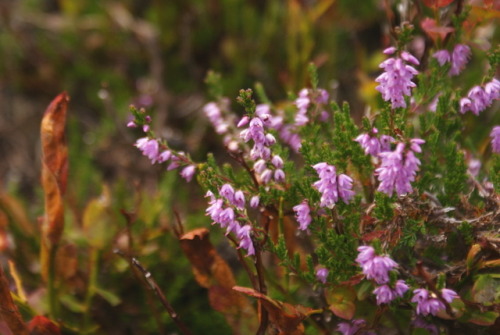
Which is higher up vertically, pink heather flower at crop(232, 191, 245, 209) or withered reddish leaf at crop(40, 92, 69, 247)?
withered reddish leaf at crop(40, 92, 69, 247)

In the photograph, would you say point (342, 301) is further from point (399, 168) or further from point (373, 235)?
point (399, 168)

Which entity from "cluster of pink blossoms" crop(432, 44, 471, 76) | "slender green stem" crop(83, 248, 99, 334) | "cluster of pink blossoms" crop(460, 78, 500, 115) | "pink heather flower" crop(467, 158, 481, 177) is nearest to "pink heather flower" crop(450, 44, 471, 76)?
"cluster of pink blossoms" crop(432, 44, 471, 76)

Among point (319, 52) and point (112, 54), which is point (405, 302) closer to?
point (319, 52)

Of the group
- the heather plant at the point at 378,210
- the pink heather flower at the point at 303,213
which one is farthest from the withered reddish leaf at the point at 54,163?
the pink heather flower at the point at 303,213

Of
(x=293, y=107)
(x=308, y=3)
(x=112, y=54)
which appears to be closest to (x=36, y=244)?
(x=293, y=107)

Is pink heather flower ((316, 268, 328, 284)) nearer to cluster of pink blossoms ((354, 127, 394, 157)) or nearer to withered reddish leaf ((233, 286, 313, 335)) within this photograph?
withered reddish leaf ((233, 286, 313, 335))

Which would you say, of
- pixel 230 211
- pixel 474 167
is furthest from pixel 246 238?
pixel 474 167
